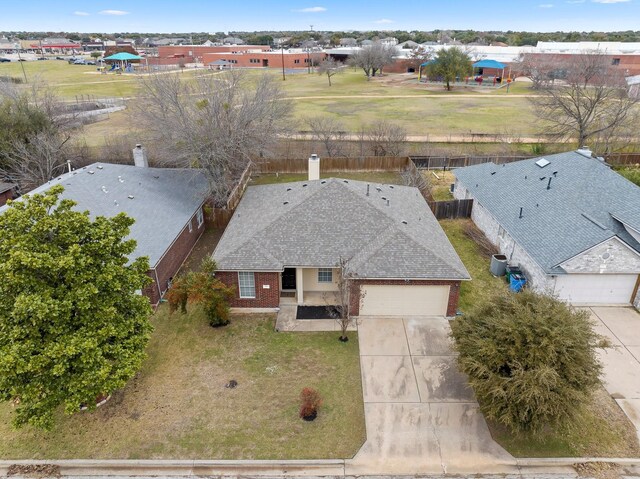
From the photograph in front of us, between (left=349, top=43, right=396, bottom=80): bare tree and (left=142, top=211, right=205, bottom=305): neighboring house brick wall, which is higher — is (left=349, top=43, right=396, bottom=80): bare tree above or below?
above

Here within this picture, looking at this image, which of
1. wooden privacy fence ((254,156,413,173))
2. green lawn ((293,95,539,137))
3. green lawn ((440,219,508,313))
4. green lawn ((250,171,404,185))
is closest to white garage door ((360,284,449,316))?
green lawn ((440,219,508,313))

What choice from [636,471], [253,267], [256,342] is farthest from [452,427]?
[253,267]

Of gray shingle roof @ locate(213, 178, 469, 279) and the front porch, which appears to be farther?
the front porch

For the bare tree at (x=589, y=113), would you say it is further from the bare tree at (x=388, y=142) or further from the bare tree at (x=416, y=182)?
the bare tree at (x=416, y=182)

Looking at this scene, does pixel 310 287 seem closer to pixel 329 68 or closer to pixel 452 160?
pixel 452 160

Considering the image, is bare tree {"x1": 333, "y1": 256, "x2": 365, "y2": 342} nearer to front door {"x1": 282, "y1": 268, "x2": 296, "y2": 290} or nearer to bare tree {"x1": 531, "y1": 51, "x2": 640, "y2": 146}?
front door {"x1": 282, "y1": 268, "x2": 296, "y2": 290}

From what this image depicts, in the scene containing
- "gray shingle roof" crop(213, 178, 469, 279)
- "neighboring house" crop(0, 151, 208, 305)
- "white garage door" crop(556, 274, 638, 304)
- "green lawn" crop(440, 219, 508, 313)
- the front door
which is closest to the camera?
"gray shingle roof" crop(213, 178, 469, 279)

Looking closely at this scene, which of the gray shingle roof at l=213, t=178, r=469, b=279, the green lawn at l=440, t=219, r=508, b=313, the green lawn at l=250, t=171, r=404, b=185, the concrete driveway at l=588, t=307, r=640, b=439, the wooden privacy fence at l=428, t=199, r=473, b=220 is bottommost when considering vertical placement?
the concrete driveway at l=588, t=307, r=640, b=439

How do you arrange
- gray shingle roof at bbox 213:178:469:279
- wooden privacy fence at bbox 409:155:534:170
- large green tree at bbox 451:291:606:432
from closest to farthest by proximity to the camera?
large green tree at bbox 451:291:606:432 → gray shingle roof at bbox 213:178:469:279 → wooden privacy fence at bbox 409:155:534:170
